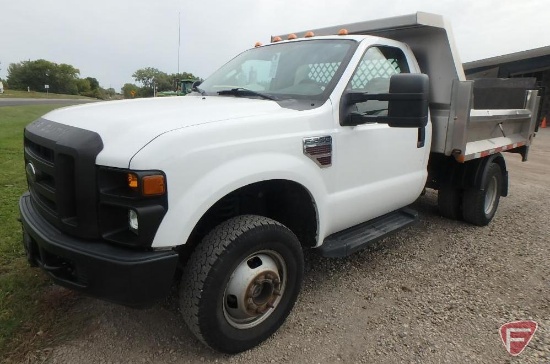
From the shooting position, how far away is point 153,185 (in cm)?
196

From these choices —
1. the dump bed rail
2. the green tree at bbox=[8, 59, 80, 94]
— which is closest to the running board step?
the dump bed rail

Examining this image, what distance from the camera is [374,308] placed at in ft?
9.92

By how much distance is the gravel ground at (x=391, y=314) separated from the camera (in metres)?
2.48

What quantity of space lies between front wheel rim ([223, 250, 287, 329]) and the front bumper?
44 cm

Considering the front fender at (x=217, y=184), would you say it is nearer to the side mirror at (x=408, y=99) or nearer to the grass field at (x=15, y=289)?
the side mirror at (x=408, y=99)

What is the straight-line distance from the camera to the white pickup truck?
6.68ft

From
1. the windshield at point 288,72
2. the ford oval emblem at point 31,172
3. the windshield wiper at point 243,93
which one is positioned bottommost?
the ford oval emblem at point 31,172

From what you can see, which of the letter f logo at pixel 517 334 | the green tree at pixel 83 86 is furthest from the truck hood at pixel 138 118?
the green tree at pixel 83 86

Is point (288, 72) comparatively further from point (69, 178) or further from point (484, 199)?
point (484, 199)

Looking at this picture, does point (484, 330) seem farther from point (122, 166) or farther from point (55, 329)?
point (55, 329)

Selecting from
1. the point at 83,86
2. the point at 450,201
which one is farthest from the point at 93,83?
the point at 450,201

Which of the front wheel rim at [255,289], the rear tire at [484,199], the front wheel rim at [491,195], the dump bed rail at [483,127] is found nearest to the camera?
the front wheel rim at [255,289]

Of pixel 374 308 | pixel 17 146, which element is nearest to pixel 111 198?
pixel 374 308

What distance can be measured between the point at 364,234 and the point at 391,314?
0.66 m
